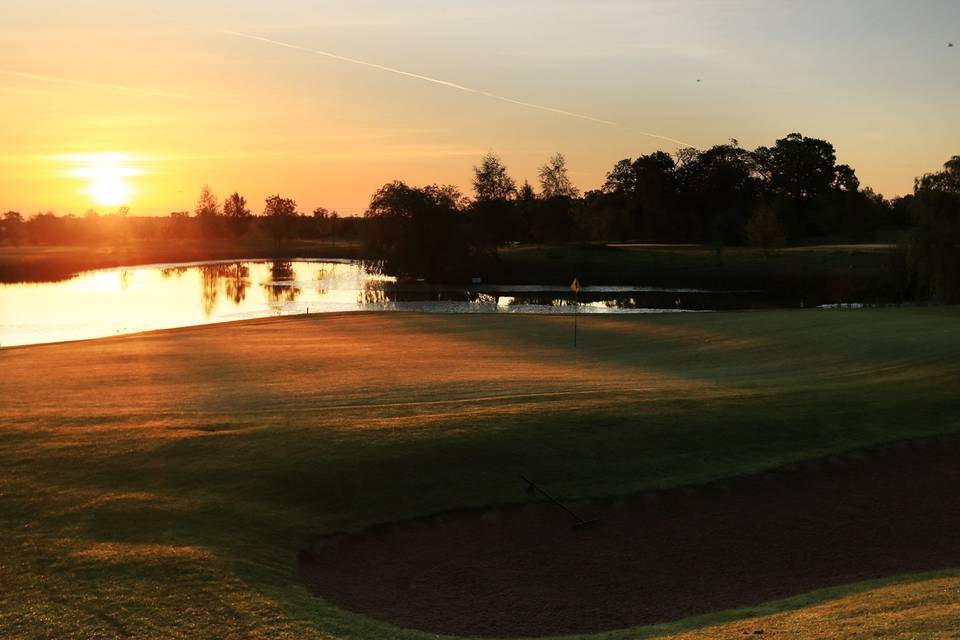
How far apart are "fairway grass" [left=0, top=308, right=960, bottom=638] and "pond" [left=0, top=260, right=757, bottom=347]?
97.3ft

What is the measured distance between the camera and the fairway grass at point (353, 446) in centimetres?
1398

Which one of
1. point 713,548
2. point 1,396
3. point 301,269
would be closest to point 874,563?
point 713,548

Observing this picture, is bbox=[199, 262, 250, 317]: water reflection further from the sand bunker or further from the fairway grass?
the sand bunker

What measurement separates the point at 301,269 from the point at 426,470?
13169 centimetres

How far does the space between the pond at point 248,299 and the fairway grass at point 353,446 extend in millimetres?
29670

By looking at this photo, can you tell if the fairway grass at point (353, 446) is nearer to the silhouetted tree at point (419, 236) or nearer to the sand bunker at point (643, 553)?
the sand bunker at point (643, 553)

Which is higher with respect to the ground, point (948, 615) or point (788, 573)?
point (948, 615)

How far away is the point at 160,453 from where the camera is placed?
70.2ft

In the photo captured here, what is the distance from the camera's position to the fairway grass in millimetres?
13977

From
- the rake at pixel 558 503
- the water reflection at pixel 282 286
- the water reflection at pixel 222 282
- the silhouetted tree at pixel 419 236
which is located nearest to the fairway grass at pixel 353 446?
the rake at pixel 558 503

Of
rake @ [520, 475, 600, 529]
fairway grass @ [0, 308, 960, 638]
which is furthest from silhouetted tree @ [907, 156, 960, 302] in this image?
rake @ [520, 475, 600, 529]

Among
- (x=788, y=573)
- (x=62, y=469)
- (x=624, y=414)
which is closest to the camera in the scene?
(x=788, y=573)

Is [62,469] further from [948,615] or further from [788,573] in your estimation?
[948,615]

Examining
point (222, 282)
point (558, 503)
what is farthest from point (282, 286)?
point (558, 503)
